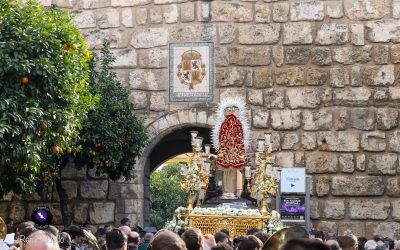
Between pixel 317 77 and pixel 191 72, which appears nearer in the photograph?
pixel 317 77

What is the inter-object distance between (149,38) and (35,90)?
576 centimetres

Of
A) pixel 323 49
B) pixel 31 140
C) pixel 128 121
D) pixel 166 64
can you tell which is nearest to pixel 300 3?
pixel 323 49

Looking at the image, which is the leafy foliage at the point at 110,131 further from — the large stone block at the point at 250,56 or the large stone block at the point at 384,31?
the large stone block at the point at 384,31

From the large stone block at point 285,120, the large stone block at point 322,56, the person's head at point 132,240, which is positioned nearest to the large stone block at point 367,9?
the large stone block at point 322,56

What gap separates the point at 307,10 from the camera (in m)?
21.0

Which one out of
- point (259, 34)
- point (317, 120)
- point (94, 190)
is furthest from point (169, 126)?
point (317, 120)

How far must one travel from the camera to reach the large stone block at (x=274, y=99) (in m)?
21.0

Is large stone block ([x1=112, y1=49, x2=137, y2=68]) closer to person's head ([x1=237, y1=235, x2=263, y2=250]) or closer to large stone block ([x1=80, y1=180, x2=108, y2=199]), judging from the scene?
large stone block ([x1=80, y1=180, x2=108, y2=199])

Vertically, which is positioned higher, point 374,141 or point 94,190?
point 374,141

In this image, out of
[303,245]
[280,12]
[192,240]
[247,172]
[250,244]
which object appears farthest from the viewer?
[280,12]

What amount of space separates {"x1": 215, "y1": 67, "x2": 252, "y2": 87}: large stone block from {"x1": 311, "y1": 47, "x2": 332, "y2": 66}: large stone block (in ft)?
4.56

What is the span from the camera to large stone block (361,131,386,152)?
2055cm

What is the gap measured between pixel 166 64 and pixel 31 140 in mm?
5993

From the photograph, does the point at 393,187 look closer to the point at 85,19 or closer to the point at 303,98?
the point at 303,98
